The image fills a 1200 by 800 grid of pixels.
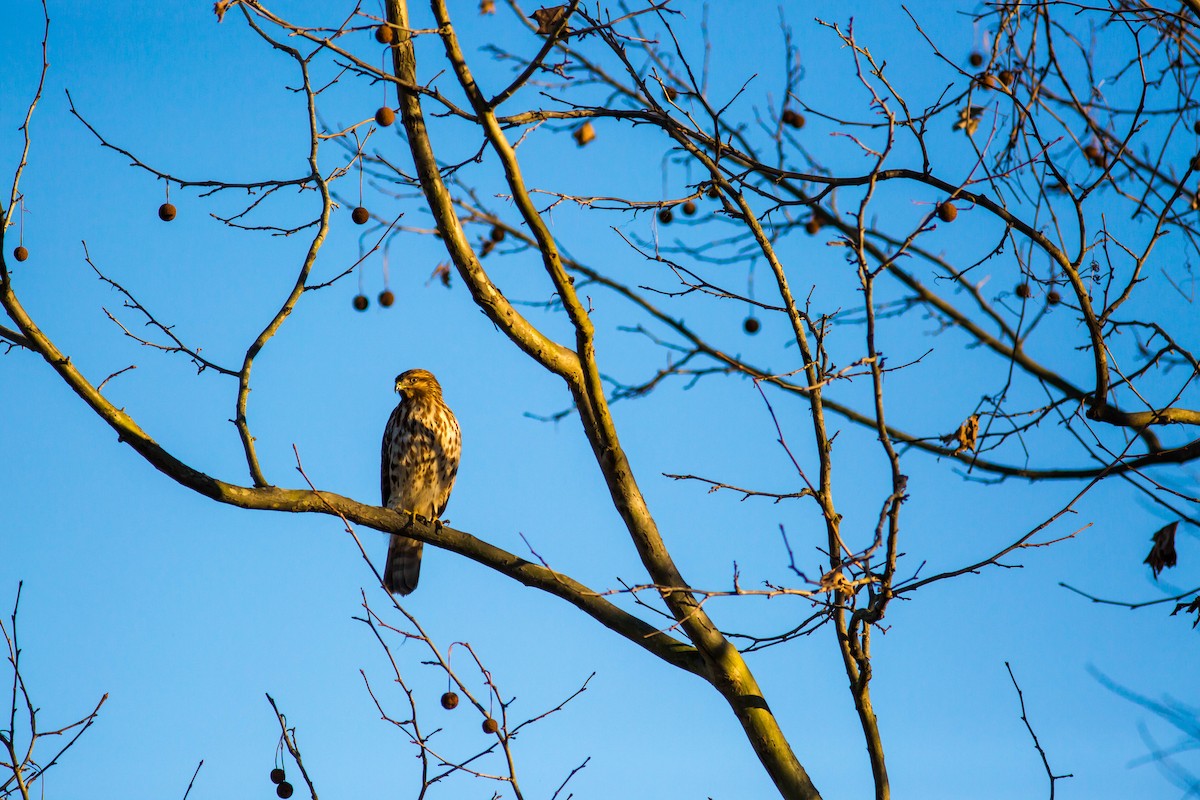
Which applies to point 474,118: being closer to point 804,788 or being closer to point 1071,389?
point 804,788

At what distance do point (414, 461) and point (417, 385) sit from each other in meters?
0.56

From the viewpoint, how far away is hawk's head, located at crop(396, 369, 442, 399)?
7367 millimetres

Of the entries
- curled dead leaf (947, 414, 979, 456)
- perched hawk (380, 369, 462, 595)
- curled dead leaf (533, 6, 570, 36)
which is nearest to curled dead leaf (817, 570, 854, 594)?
curled dead leaf (947, 414, 979, 456)

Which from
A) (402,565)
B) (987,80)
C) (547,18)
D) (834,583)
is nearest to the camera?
(834,583)

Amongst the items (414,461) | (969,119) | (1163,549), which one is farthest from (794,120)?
(414,461)


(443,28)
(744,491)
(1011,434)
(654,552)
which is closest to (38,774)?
(654,552)

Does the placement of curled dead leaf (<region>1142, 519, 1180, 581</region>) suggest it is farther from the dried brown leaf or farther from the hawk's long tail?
the hawk's long tail

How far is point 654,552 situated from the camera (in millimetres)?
4281

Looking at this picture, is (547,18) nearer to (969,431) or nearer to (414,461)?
(969,431)

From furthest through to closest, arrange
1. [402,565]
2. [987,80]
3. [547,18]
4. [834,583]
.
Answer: [402,565]
[987,80]
[547,18]
[834,583]

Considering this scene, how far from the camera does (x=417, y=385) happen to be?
293 inches

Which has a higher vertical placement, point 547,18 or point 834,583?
point 547,18

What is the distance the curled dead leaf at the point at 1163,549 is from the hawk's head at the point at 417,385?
448 cm

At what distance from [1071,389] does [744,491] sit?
2.07 m
